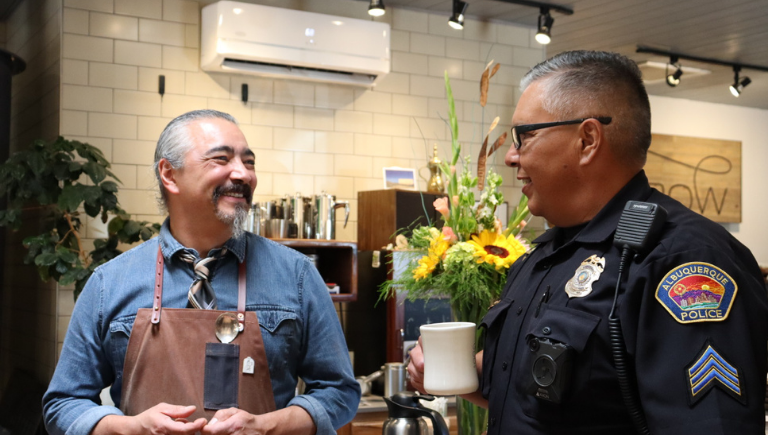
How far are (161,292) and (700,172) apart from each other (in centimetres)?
825

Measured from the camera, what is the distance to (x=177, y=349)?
1.83m

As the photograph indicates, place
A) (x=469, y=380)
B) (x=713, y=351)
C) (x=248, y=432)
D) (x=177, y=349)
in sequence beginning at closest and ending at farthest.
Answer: (x=713, y=351) < (x=469, y=380) < (x=248, y=432) < (x=177, y=349)

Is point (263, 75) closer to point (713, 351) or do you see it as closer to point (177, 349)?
point (177, 349)

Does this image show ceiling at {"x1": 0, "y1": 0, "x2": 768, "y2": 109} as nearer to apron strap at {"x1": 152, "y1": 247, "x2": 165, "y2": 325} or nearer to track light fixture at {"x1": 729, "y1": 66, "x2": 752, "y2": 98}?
track light fixture at {"x1": 729, "y1": 66, "x2": 752, "y2": 98}

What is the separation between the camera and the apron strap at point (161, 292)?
1850 mm

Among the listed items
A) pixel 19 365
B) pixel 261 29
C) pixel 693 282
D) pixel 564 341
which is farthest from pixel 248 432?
pixel 19 365

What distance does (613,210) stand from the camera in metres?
1.38

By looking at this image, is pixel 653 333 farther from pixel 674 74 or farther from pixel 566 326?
pixel 674 74

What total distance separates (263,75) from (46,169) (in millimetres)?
1533

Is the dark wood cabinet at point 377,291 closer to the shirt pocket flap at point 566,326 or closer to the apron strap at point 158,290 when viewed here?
the apron strap at point 158,290

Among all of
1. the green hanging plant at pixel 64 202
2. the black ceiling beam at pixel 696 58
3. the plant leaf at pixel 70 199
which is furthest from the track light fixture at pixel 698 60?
the plant leaf at pixel 70 199

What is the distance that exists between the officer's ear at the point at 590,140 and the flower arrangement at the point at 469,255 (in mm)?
673

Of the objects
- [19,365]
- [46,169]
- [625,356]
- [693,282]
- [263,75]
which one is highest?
[263,75]

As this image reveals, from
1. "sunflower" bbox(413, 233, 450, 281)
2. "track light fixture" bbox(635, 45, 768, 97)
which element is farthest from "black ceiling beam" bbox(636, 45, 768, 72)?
"sunflower" bbox(413, 233, 450, 281)
